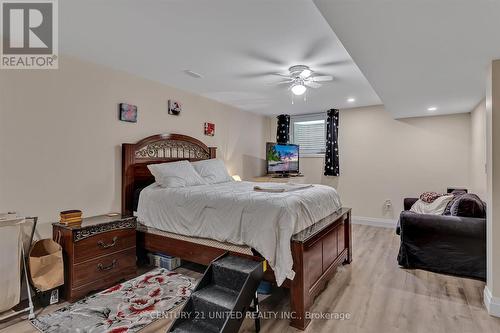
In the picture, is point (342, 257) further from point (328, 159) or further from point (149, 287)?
point (328, 159)

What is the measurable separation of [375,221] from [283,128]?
2783mm

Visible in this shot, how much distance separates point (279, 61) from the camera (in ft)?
9.59

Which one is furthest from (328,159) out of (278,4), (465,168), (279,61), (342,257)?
(278,4)

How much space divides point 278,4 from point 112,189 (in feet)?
9.09

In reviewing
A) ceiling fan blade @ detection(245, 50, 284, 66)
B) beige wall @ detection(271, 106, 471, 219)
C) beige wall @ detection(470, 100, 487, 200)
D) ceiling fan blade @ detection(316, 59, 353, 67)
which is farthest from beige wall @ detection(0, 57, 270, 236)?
beige wall @ detection(470, 100, 487, 200)

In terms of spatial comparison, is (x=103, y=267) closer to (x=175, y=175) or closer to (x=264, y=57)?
(x=175, y=175)

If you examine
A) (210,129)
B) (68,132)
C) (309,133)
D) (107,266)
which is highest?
(309,133)

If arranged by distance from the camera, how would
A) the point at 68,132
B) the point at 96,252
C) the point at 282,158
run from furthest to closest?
the point at 282,158 → the point at 68,132 → the point at 96,252

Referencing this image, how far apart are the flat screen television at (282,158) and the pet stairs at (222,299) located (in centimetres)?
363

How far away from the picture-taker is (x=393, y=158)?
5.09 m

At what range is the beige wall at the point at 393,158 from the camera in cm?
463

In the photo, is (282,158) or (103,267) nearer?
(103,267)

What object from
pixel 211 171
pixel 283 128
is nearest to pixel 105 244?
pixel 211 171

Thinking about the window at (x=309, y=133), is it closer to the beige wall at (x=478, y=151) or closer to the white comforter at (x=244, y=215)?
the beige wall at (x=478, y=151)
